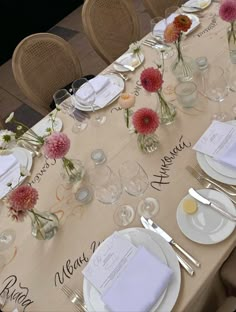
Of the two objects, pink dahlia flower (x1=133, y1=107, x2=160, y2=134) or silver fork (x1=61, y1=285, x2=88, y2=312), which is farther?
pink dahlia flower (x1=133, y1=107, x2=160, y2=134)

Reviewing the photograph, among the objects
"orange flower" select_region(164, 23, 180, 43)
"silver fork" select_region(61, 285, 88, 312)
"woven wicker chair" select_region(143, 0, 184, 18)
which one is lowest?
"silver fork" select_region(61, 285, 88, 312)

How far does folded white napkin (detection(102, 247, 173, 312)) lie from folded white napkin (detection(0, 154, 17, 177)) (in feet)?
2.20

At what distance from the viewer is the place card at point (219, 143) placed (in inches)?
41.9

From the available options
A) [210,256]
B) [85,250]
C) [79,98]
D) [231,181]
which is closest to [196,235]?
[210,256]

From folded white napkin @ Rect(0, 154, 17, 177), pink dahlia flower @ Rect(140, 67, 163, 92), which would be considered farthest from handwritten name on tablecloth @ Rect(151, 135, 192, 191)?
folded white napkin @ Rect(0, 154, 17, 177)

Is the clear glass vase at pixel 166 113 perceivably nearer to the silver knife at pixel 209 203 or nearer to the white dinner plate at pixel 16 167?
the silver knife at pixel 209 203

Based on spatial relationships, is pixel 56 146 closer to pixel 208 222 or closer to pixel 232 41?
pixel 208 222

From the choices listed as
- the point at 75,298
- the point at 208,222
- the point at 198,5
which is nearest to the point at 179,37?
the point at 198,5

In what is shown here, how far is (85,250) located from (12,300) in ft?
0.84

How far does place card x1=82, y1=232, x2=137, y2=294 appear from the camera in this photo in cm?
91

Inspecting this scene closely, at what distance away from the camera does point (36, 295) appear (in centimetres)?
97

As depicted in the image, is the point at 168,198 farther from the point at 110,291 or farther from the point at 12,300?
the point at 12,300

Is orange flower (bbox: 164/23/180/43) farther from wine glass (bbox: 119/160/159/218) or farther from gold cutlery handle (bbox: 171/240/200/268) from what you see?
gold cutlery handle (bbox: 171/240/200/268)

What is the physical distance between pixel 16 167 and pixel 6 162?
0.05 m
